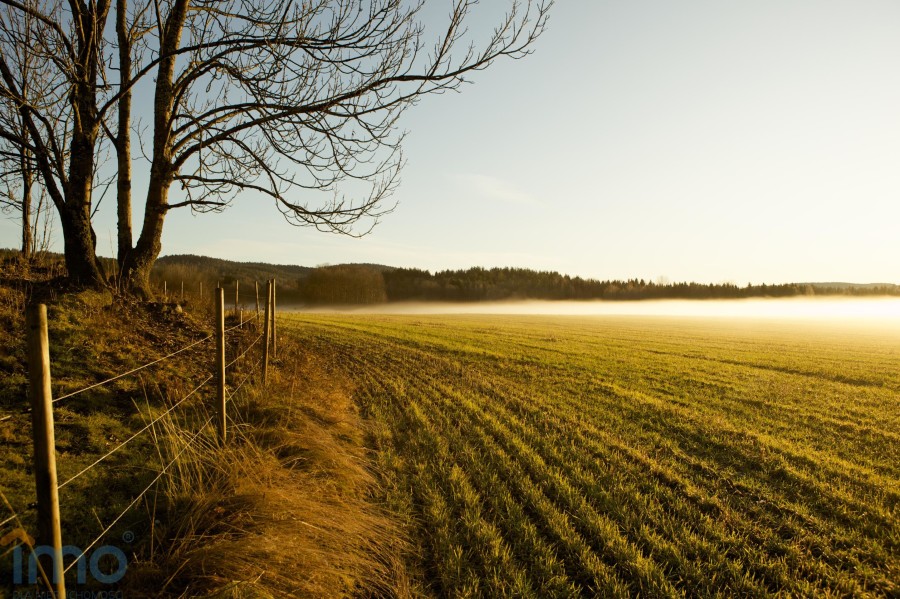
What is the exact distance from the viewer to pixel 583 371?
1540 cm

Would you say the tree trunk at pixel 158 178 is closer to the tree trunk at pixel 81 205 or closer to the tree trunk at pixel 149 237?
the tree trunk at pixel 149 237

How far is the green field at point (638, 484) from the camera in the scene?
12.8 feet

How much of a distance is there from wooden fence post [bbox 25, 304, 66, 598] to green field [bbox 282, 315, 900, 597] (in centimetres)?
249

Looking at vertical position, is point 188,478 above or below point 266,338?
below

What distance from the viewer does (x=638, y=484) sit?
5797 mm

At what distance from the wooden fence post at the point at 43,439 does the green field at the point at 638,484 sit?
249 cm

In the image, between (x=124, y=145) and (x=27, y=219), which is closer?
(x=124, y=145)

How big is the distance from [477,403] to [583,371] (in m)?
6.62

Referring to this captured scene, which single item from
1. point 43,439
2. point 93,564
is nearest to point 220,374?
point 93,564

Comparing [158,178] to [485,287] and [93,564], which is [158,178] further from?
[485,287]

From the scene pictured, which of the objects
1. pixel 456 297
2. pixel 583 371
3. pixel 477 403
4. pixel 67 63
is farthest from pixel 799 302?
pixel 67 63

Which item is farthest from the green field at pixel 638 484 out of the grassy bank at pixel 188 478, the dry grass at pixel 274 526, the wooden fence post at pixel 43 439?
the wooden fence post at pixel 43 439

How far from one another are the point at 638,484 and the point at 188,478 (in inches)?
199

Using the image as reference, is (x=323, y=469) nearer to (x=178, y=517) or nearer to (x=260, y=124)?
(x=178, y=517)
